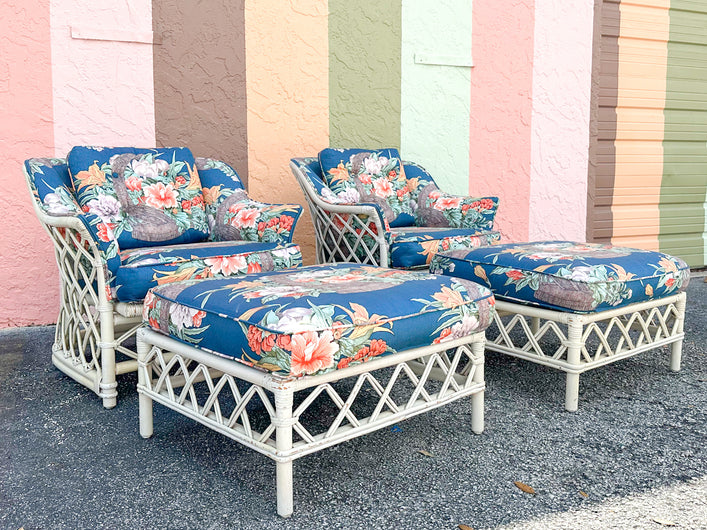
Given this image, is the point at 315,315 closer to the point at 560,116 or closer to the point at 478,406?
the point at 478,406

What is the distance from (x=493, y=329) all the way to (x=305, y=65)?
186 centimetres

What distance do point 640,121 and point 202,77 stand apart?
3.29 m

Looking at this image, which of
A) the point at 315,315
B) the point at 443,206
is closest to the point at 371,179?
the point at 443,206

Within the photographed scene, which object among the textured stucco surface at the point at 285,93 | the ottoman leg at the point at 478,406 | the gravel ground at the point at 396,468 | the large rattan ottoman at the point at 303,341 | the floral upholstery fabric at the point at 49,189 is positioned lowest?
the gravel ground at the point at 396,468

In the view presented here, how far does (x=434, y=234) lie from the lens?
3.03 m

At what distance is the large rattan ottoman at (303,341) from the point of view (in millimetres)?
1462

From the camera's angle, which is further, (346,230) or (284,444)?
(346,230)

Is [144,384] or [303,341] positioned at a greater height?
[303,341]

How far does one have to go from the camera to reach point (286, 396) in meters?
1.44

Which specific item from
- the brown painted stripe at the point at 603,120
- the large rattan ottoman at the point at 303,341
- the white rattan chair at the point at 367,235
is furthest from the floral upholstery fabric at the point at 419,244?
the brown painted stripe at the point at 603,120

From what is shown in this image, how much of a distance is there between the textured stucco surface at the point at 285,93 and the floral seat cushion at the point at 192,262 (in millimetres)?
1205

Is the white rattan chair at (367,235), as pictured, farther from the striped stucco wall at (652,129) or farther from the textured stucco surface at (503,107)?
the striped stucco wall at (652,129)

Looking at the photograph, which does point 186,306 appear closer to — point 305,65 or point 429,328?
point 429,328

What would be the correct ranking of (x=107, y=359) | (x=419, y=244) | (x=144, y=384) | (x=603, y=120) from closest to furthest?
(x=144, y=384), (x=107, y=359), (x=419, y=244), (x=603, y=120)
